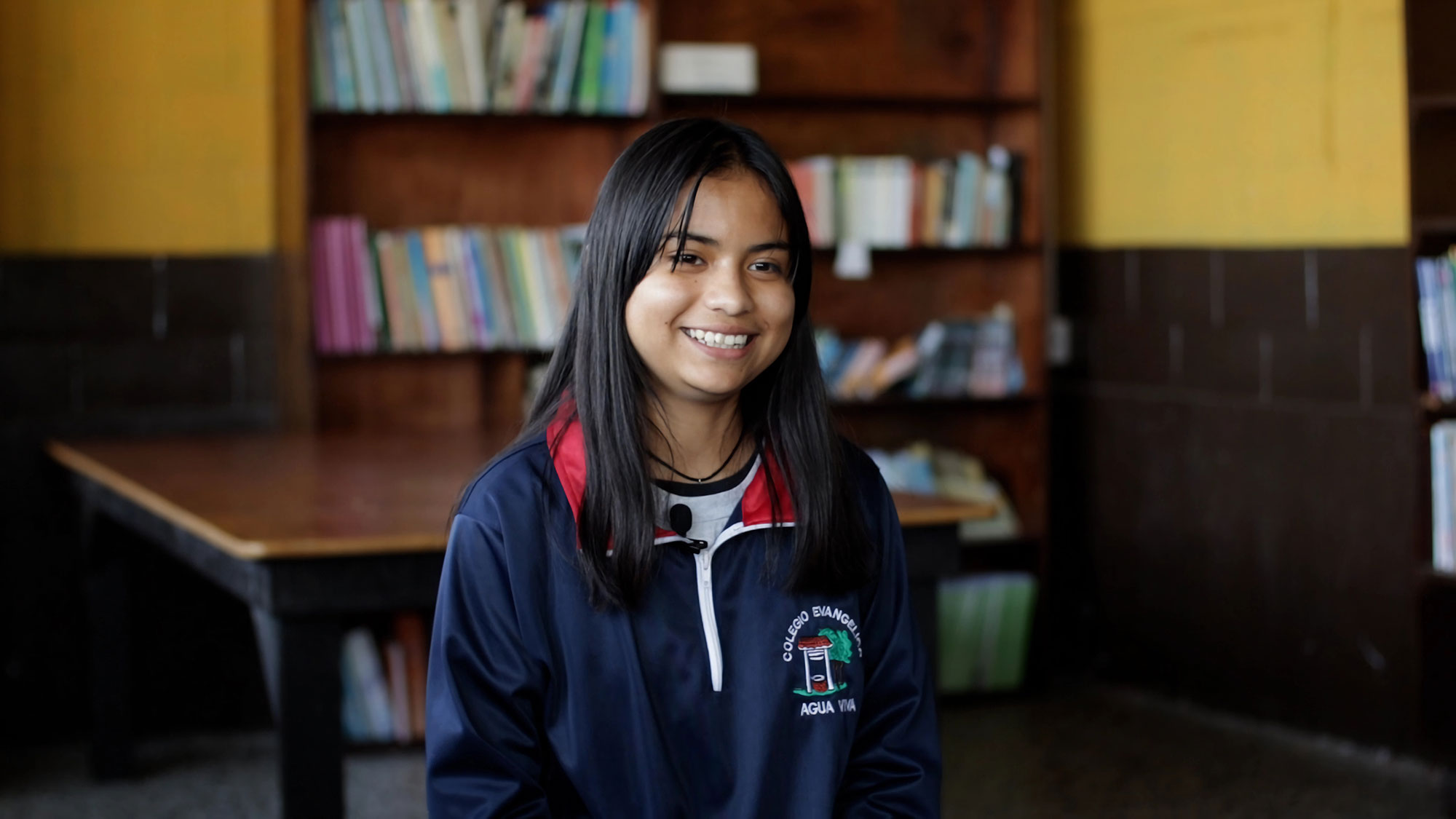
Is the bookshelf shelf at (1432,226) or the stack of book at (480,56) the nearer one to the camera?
the bookshelf shelf at (1432,226)

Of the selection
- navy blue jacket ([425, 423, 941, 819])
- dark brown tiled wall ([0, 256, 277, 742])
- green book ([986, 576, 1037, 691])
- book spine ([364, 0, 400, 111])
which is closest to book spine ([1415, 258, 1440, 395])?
green book ([986, 576, 1037, 691])

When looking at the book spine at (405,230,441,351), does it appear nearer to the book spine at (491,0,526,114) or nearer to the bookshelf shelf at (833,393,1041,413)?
the book spine at (491,0,526,114)

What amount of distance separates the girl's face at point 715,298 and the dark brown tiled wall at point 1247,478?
7.43 feet

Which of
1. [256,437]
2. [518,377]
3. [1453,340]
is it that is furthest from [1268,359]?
[256,437]

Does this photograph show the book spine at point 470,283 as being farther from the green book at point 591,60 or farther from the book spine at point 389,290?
the green book at point 591,60

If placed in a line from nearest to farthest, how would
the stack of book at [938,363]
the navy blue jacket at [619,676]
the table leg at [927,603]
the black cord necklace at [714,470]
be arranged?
the navy blue jacket at [619,676], the black cord necklace at [714,470], the table leg at [927,603], the stack of book at [938,363]

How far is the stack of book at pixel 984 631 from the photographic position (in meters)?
4.27

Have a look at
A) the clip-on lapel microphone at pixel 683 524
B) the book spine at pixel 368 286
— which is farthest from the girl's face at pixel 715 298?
the book spine at pixel 368 286

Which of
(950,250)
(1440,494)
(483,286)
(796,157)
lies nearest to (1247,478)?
(1440,494)

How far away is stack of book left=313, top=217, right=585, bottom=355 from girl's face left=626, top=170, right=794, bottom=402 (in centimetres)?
246

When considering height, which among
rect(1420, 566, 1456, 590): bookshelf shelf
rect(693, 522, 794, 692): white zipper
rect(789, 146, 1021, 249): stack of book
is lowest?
rect(1420, 566, 1456, 590): bookshelf shelf

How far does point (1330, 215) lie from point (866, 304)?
1320mm

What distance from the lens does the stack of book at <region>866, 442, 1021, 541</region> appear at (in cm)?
425

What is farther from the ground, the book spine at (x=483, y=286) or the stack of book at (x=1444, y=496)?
the book spine at (x=483, y=286)
